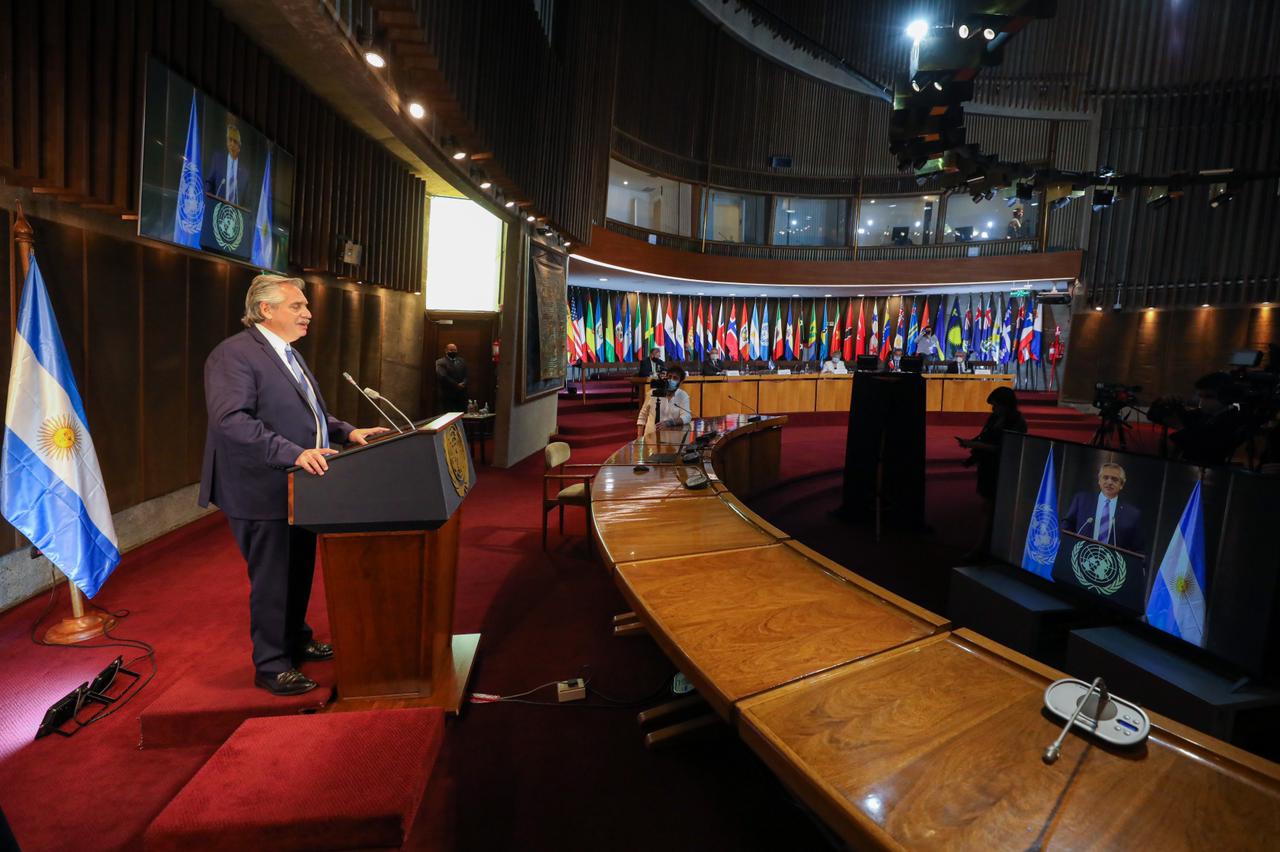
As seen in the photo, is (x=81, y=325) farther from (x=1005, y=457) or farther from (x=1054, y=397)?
(x=1054, y=397)

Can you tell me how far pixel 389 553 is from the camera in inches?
78.8

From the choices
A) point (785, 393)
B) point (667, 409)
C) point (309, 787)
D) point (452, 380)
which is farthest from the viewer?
point (785, 393)

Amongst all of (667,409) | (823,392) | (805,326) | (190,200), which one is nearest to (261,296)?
(190,200)

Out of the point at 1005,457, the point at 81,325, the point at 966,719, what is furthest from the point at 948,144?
the point at 81,325

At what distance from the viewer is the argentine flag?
88.4 inches

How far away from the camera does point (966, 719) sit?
3.83 ft

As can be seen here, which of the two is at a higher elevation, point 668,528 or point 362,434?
point 362,434

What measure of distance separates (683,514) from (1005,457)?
6.10 ft

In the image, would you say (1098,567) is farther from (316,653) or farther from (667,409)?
(667,409)

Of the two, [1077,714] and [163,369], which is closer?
[1077,714]

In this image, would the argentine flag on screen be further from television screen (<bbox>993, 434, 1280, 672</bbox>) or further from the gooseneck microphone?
television screen (<bbox>993, 434, 1280, 672</bbox>)

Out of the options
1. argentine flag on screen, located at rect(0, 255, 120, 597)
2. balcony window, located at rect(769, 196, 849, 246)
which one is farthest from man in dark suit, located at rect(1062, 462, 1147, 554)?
balcony window, located at rect(769, 196, 849, 246)

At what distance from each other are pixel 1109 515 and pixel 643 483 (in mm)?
2144

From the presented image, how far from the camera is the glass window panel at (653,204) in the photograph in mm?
12844
